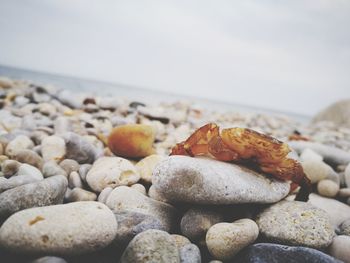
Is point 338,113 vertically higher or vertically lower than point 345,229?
higher

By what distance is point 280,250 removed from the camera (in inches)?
65.4

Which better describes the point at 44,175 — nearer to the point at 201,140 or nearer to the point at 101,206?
the point at 101,206

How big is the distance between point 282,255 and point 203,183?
2.15 feet

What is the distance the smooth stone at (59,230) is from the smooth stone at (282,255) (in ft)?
2.86

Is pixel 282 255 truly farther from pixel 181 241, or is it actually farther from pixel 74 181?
pixel 74 181

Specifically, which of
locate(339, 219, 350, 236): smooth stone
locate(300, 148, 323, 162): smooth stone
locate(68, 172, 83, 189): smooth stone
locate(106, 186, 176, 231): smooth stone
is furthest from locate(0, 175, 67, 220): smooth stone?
locate(300, 148, 323, 162): smooth stone

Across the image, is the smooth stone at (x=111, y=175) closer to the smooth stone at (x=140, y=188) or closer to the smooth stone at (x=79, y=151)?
the smooth stone at (x=140, y=188)

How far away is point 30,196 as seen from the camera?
69.1 inches

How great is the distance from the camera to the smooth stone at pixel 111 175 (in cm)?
250

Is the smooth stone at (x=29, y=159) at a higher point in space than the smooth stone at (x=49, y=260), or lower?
higher

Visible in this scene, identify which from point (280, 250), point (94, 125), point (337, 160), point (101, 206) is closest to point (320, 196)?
point (337, 160)

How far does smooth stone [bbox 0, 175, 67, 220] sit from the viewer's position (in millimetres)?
1685

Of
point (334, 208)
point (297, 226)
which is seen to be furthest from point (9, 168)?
point (334, 208)

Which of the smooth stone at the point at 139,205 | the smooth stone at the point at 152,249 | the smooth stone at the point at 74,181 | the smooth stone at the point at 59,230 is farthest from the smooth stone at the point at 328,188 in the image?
the smooth stone at the point at 74,181
